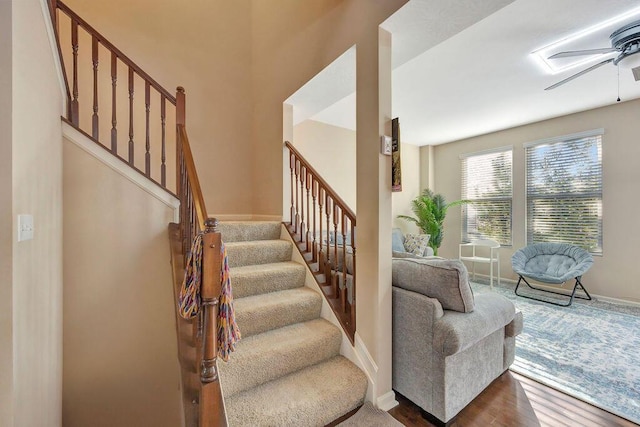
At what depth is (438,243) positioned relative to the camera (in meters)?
5.56

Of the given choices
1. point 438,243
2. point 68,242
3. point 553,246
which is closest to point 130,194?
point 68,242

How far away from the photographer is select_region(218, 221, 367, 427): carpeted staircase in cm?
158

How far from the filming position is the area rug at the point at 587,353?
1939 millimetres

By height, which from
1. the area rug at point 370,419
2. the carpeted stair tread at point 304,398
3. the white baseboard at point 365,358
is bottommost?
the area rug at point 370,419

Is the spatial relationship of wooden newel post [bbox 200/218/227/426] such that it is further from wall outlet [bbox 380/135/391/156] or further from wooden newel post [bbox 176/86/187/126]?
wooden newel post [bbox 176/86/187/126]

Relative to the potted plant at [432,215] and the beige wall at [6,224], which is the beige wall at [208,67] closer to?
the beige wall at [6,224]

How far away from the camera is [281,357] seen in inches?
70.4

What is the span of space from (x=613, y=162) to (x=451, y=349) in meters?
4.45

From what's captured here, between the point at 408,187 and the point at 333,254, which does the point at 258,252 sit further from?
the point at 408,187

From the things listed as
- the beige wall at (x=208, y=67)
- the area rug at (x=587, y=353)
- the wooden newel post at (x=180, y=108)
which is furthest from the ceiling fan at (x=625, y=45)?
the wooden newel post at (x=180, y=108)

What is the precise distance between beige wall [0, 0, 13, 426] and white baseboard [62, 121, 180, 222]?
3.50 ft

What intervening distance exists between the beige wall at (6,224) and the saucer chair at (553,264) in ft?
17.1

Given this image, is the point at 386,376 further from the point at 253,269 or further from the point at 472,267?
the point at 472,267

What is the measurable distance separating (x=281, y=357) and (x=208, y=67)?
11.8ft
